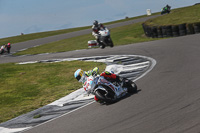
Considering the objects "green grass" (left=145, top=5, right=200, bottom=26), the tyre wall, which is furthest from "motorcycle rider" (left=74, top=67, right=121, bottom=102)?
"green grass" (left=145, top=5, right=200, bottom=26)

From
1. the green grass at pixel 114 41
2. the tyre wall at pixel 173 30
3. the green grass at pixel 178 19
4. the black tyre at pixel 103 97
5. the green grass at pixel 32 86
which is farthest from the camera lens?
the green grass at pixel 178 19

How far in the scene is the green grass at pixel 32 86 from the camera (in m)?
10.7

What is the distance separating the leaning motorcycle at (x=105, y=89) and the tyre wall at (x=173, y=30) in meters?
14.3

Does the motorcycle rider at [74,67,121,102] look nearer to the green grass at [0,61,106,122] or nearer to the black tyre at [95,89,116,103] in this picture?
the black tyre at [95,89,116,103]

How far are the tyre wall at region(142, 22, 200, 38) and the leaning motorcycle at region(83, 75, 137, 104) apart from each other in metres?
14.3

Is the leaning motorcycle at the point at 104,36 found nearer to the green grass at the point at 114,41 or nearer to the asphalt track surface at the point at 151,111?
the green grass at the point at 114,41

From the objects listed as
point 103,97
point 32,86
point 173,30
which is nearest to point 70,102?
point 103,97

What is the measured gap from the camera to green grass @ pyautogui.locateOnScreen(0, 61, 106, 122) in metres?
10.7

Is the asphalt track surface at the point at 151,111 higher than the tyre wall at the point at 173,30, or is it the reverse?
the tyre wall at the point at 173,30

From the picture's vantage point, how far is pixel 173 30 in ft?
76.5

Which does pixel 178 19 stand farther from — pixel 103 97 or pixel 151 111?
pixel 151 111

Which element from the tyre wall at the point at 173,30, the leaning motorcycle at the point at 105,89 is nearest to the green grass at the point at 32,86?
the leaning motorcycle at the point at 105,89

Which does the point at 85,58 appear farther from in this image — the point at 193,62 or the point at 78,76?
the point at 78,76

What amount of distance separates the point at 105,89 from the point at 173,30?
1595 centimetres
